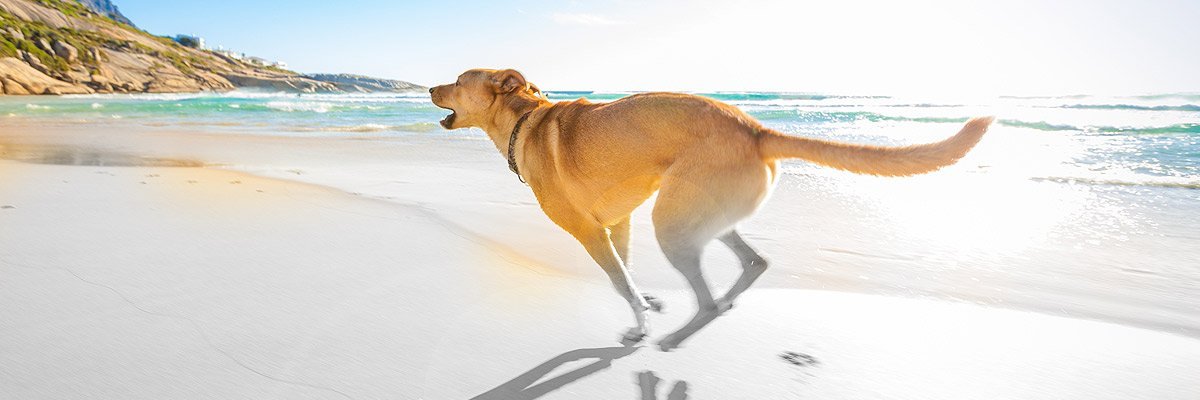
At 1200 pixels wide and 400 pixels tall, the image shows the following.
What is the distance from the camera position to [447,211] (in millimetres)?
5320

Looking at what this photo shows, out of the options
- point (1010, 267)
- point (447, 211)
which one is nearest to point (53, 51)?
point (447, 211)

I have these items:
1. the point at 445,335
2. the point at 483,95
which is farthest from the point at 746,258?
the point at 483,95

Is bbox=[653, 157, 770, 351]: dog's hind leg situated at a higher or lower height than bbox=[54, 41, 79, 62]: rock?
lower

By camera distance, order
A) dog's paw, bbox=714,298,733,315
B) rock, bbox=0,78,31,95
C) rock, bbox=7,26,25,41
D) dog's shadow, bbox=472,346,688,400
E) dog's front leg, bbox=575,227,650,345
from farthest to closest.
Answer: rock, bbox=7,26,25,41 → rock, bbox=0,78,31,95 → dog's paw, bbox=714,298,733,315 → dog's front leg, bbox=575,227,650,345 → dog's shadow, bbox=472,346,688,400

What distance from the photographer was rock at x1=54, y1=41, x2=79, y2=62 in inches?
2015

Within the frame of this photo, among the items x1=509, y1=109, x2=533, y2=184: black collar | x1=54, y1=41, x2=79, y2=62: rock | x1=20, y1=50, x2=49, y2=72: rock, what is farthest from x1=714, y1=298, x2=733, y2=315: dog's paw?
x1=54, y1=41, x2=79, y2=62: rock

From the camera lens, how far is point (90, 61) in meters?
52.7

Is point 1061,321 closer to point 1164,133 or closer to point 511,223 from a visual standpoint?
point 511,223

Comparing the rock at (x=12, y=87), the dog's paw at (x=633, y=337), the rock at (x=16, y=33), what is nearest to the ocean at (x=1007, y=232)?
the dog's paw at (x=633, y=337)

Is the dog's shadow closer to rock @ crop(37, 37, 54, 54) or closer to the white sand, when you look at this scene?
the white sand

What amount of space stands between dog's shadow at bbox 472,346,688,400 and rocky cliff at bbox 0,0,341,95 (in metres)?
47.0

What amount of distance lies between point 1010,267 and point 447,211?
3849 mm

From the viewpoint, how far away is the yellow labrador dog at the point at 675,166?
2.70 metres

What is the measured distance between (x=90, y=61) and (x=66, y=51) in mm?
1574
